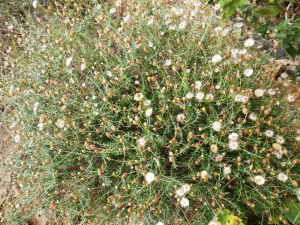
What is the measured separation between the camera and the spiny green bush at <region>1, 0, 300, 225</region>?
1.79 m

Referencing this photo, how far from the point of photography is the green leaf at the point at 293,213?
71.1 inches

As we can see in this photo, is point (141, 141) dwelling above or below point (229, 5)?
below

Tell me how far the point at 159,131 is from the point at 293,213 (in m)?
1.00

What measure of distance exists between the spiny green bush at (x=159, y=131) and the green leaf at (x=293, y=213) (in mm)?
57

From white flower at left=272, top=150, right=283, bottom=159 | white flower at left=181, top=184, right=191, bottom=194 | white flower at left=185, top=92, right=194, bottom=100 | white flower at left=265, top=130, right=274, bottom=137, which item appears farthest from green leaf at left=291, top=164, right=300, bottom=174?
white flower at left=185, top=92, right=194, bottom=100

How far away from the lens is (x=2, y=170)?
2402 mm

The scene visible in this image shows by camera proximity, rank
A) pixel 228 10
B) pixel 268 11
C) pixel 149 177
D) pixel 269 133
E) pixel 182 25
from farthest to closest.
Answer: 1. pixel 268 11
2. pixel 182 25
3. pixel 228 10
4. pixel 269 133
5. pixel 149 177

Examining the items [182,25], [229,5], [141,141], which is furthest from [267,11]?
[141,141]

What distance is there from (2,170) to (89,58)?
118cm

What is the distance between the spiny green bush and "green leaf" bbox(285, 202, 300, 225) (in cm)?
6

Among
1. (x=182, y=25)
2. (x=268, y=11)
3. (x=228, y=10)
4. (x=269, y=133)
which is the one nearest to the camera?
(x=269, y=133)

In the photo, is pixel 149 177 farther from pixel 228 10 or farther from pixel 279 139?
pixel 228 10

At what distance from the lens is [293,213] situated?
183 cm

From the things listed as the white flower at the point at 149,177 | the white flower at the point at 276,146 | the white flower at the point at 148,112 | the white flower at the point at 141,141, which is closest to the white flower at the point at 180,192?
the white flower at the point at 149,177
